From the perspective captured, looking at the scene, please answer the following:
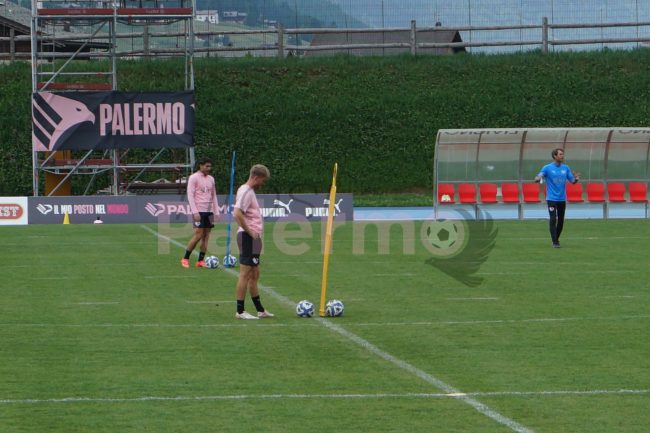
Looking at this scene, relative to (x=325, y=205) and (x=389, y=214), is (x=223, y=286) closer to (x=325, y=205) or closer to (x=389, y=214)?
(x=325, y=205)

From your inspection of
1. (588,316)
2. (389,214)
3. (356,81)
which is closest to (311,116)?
(356,81)

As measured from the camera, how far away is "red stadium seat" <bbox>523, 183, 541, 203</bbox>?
35938mm

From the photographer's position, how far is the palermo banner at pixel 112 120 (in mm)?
37594

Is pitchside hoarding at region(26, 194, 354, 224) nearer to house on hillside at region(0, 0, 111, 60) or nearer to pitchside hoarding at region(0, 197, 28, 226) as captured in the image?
pitchside hoarding at region(0, 197, 28, 226)

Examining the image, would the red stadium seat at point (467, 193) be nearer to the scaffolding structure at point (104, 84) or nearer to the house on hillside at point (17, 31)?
the scaffolding structure at point (104, 84)

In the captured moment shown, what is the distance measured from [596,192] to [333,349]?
2523cm

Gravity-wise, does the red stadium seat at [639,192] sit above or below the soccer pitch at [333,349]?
above

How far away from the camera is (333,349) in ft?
39.4

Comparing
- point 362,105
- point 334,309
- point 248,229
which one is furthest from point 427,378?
point 362,105

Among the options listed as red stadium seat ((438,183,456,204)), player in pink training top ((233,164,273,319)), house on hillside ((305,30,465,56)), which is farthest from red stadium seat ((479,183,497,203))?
player in pink training top ((233,164,273,319))

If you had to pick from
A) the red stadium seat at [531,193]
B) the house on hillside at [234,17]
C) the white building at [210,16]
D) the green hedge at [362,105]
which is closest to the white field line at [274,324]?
the red stadium seat at [531,193]

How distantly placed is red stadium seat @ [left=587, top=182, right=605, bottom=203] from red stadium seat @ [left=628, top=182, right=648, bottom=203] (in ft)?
2.97

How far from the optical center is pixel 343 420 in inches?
350

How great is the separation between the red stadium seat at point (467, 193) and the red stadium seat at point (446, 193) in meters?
0.24
